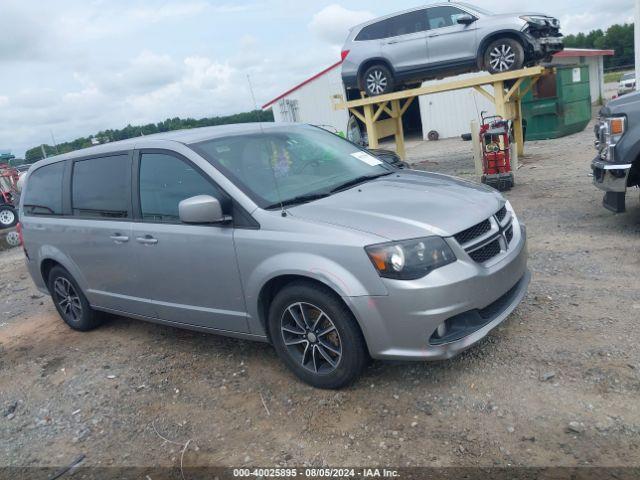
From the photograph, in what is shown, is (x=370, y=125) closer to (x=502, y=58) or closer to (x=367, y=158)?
(x=502, y=58)

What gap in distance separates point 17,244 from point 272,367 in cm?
1124

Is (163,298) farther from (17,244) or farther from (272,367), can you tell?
(17,244)

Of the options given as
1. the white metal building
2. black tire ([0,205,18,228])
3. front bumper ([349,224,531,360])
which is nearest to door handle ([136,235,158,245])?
front bumper ([349,224,531,360])

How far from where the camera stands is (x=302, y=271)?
3.24 metres

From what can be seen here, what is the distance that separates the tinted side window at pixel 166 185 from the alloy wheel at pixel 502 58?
8755 millimetres

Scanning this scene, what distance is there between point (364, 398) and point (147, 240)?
202cm

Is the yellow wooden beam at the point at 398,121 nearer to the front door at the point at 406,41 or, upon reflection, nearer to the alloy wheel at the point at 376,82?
the alloy wheel at the point at 376,82

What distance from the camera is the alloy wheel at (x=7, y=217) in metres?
15.2

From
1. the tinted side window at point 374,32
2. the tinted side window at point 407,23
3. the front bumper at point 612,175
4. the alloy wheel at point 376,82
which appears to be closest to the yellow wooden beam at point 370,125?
the alloy wheel at point 376,82

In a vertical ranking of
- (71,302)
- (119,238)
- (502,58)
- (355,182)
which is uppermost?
(502,58)

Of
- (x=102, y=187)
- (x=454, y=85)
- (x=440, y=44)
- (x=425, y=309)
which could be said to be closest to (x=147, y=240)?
(x=102, y=187)

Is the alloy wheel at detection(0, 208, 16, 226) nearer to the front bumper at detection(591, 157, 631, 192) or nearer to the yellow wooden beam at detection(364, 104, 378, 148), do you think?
the yellow wooden beam at detection(364, 104, 378, 148)

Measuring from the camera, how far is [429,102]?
25359mm

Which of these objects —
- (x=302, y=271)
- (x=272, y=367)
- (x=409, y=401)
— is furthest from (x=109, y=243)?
(x=409, y=401)
